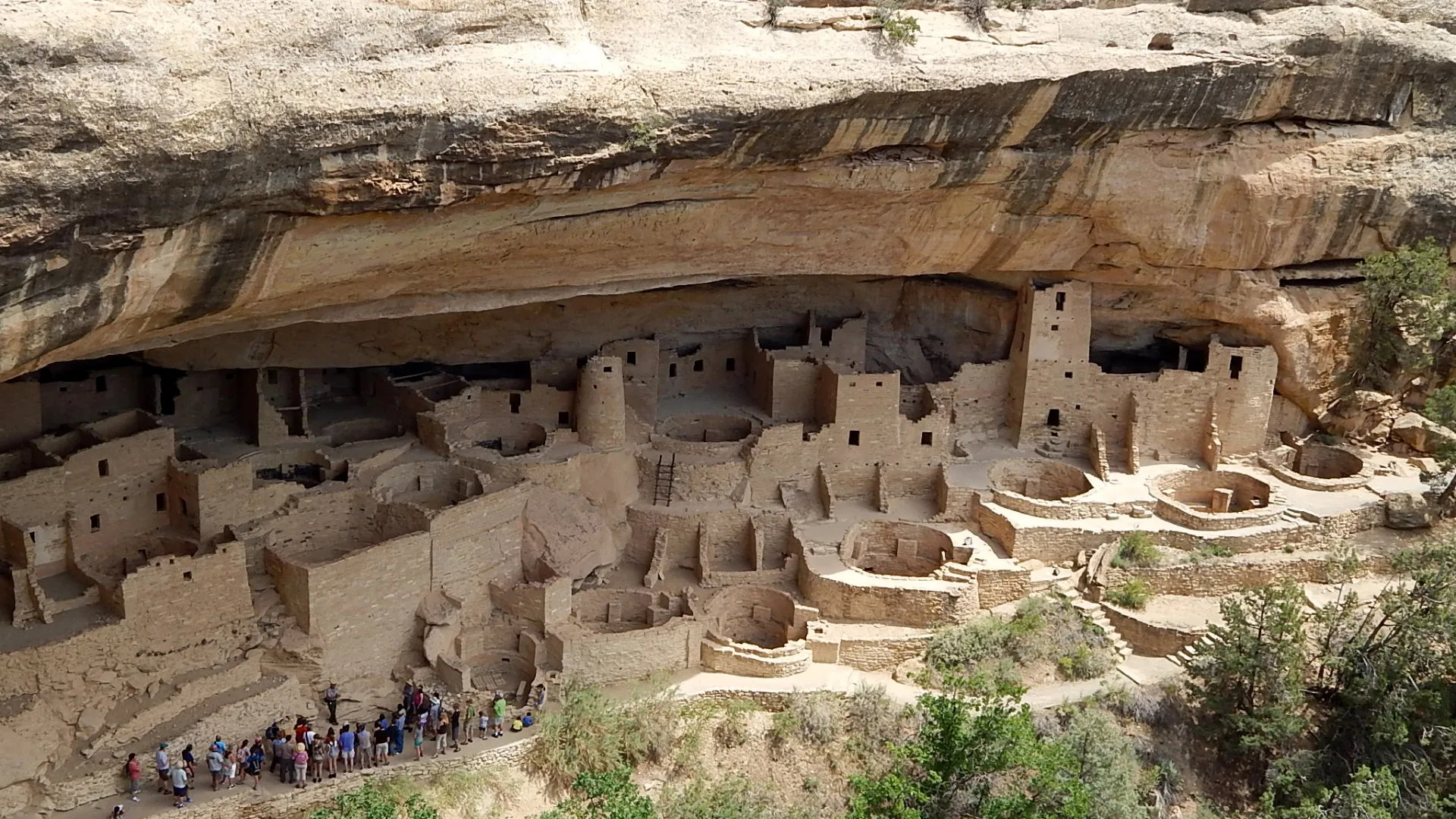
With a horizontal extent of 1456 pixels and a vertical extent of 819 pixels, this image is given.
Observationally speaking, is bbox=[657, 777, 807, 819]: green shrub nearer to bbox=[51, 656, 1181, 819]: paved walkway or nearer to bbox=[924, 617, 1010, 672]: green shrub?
bbox=[51, 656, 1181, 819]: paved walkway

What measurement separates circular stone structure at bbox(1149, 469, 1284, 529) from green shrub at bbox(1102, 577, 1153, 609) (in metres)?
1.41

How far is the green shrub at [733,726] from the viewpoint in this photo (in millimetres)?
15312

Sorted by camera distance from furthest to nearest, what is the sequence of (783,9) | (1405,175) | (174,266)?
1. (1405,175)
2. (783,9)
3. (174,266)

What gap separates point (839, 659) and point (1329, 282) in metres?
9.06

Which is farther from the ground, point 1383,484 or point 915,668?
point 1383,484

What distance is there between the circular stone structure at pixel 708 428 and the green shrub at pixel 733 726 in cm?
453

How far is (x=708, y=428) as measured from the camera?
19266 millimetres

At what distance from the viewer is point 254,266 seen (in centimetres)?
1206

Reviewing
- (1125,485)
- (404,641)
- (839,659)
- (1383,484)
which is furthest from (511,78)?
(1383,484)

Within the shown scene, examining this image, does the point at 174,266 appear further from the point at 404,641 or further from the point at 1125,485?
the point at 1125,485

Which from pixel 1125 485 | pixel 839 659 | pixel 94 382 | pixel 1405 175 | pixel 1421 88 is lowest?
pixel 839 659

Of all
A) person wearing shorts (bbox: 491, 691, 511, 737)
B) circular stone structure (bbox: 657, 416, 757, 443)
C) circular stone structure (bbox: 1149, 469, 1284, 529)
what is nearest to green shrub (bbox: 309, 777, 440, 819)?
person wearing shorts (bbox: 491, 691, 511, 737)

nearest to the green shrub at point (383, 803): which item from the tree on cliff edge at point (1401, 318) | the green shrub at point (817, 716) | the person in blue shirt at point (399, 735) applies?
the person in blue shirt at point (399, 735)

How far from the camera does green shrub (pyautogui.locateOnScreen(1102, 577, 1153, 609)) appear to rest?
55.1 ft
